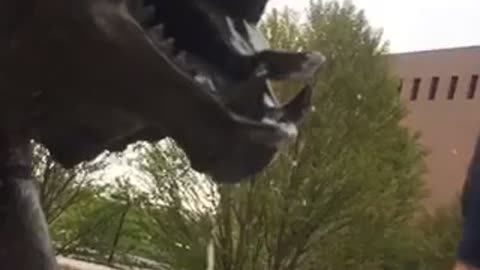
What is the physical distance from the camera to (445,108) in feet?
117

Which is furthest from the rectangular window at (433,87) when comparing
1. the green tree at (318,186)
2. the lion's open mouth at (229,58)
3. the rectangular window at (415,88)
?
the lion's open mouth at (229,58)

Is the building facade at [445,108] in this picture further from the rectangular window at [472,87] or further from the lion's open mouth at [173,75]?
the lion's open mouth at [173,75]

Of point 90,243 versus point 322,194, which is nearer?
point 322,194

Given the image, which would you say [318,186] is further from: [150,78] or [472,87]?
[150,78]

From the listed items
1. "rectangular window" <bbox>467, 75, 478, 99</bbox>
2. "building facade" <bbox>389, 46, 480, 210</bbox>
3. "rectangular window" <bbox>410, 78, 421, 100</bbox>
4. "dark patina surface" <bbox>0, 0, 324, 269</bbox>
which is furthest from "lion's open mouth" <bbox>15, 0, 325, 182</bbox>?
"rectangular window" <bbox>410, 78, 421, 100</bbox>

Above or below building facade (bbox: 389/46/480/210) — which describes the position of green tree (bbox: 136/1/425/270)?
below

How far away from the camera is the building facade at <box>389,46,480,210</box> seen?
34375 mm

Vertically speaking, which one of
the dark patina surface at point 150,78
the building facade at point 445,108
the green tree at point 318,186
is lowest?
the dark patina surface at point 150,78

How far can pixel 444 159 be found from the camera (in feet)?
114

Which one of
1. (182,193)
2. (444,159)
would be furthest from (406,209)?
(444,159)

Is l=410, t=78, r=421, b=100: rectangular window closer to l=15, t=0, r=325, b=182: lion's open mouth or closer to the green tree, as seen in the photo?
the green tree

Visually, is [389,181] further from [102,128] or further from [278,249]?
[102,128]

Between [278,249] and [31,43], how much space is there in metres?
18.3

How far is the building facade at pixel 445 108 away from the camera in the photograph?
34375 millimetres
